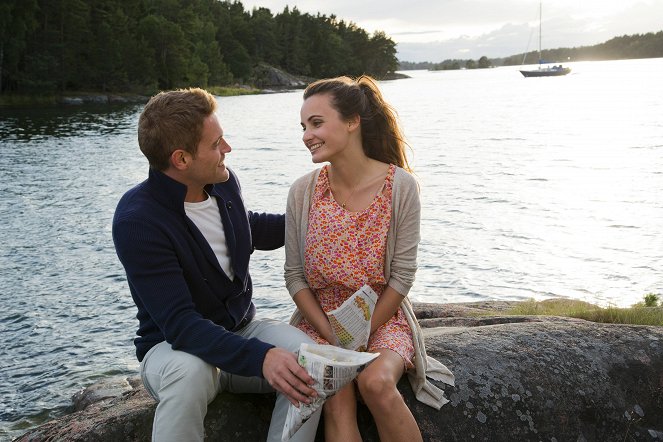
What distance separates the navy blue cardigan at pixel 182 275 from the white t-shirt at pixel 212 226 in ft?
0.11

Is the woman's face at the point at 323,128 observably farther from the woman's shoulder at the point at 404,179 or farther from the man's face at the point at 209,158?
the man's face at the point at 209,158

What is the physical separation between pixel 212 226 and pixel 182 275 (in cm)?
45

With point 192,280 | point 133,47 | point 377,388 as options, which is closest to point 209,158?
point 192,280

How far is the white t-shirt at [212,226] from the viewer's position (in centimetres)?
360

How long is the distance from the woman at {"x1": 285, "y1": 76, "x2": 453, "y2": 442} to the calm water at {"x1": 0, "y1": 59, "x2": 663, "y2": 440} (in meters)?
4.87

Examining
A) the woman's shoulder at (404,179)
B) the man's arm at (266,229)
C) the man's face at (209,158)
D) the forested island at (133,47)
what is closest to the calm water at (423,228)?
the man's arm at (266,229)

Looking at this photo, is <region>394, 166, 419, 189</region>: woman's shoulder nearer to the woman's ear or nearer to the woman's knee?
the woman's ear

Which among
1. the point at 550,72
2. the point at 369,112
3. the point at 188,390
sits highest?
the point at 369,112

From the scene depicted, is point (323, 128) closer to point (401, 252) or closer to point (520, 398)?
point (401, 252)

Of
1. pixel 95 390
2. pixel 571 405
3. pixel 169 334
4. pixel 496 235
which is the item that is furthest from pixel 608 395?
pixel 496 235

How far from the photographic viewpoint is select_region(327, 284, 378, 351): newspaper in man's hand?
3.41 meters

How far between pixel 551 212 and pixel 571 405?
15.4m

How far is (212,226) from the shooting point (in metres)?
3.65

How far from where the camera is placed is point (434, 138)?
3750cm
